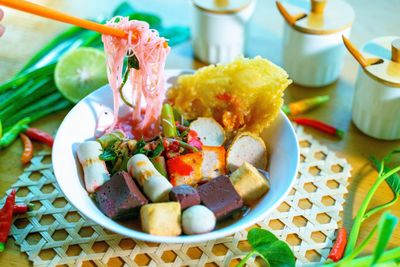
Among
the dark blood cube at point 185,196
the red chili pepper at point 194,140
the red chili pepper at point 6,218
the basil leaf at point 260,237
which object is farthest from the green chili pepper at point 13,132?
the basil leaf at point 260,237

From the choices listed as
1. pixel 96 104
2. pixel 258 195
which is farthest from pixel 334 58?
pixel 96 104

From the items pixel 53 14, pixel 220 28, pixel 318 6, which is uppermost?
pixel 53 14

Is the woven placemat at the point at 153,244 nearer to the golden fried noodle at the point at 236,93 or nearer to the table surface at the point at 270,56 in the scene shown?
the table surface at the point at 270,56

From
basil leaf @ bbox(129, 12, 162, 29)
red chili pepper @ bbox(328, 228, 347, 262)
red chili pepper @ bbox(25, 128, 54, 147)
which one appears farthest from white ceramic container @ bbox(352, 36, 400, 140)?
red chili pepper @ bbox(25, 128, 54, 147)

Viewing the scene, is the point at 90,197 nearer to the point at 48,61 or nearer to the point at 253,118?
the point at 253,118

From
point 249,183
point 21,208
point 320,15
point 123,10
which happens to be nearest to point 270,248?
point 249,183

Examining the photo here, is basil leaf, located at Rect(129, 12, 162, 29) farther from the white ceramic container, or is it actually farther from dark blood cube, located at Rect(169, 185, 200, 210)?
dark blood cube, located at Rect(169, 185, 200, 210)

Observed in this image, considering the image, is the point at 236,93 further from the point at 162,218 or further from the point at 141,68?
the point at 162,218

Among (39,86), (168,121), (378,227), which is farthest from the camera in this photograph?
(39,86)
